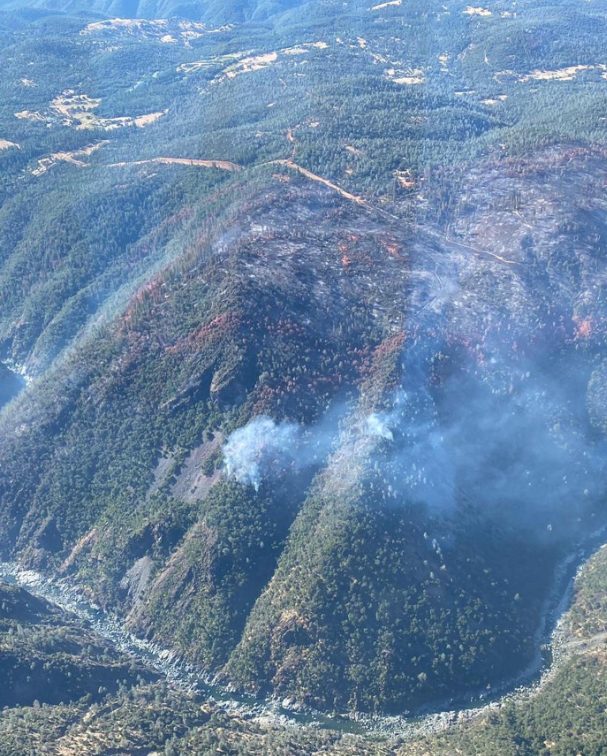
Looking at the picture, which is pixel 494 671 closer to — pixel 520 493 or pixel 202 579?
pixel 520 493

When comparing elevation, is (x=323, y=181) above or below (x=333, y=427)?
above

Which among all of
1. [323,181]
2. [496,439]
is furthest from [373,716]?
[323,181]

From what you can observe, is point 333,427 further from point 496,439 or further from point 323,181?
point 323,181

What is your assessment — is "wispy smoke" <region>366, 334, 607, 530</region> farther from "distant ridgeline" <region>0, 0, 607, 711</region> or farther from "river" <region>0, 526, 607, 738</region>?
"river" <region>0, 526, 607, 738</region>

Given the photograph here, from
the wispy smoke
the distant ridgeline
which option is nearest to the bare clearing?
the distant ridgeline

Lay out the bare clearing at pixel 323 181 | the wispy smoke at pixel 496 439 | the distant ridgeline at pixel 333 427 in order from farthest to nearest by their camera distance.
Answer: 1. the bare clearing at pixel 323 181
2. the wispy smoke at pixel 496 439
3. the distant ridgeline at pixel 333 427

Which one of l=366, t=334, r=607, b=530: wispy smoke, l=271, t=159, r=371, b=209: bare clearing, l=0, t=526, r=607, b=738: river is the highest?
l=271, t=159, r=371, b=209: bare clearing

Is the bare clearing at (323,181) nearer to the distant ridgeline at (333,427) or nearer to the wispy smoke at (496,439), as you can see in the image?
the distant ridgeline at (333,427)

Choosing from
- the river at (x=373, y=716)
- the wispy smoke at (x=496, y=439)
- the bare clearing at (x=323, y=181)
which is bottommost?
the river at (x=373, y=716)

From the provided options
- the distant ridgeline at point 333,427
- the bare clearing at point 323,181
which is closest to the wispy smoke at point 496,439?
the distant ridgeline at point 333,427
